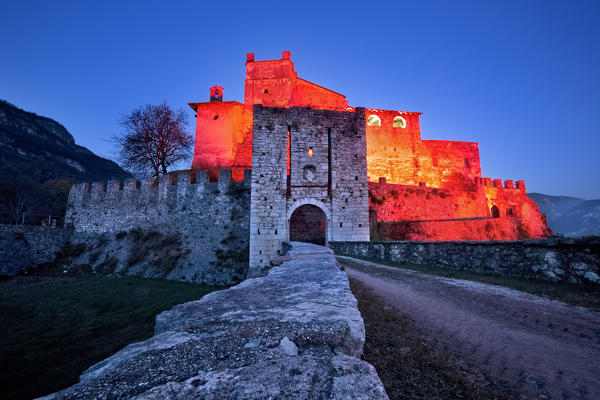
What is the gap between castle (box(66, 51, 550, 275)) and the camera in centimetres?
1480

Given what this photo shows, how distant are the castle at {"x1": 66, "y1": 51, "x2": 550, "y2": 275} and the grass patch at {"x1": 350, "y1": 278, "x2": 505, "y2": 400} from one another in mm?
4268

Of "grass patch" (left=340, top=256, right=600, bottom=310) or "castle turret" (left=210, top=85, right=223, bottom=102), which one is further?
"castle turret" (left=210, top=85, right=223, bottom=102)

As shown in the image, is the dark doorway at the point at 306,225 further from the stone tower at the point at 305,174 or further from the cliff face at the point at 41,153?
the cliff face at the point at 41,153

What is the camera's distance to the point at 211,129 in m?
26.8

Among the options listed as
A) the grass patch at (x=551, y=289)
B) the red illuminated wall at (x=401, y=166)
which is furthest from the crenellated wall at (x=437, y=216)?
the grass patch at (x=551, y=289)

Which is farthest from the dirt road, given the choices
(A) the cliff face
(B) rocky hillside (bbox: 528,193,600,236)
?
(B) rocky hillside (bbox: 528,193,600,236)

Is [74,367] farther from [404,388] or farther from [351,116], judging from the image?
[351,116]

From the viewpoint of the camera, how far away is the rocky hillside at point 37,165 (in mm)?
28792

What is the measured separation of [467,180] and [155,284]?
113ft

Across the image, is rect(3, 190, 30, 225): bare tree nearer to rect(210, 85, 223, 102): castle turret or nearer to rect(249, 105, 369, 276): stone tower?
rect(210, 85, 223, 102): castle turret

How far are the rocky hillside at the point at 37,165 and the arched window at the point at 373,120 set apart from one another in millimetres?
33570

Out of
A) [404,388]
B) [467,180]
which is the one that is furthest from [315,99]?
[404,388]

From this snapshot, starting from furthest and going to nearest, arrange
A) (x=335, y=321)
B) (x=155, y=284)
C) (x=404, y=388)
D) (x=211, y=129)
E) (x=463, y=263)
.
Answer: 1. (x=211, y=129)
2. (x=155, y=284)
3. (x=463, y=263)
4. (x=404, y=388)
5. (x=335, y=321)

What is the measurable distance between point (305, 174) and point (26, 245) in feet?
68.2
